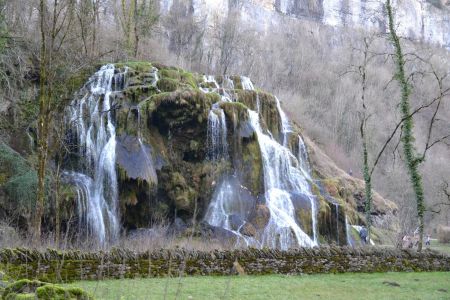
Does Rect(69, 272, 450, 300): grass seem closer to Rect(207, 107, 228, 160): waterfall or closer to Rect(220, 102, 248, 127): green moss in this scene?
Rect(207, 107, 228, 160): waterfall

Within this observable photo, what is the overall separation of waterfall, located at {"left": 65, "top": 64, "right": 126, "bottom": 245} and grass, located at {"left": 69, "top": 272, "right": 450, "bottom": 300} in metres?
8.40

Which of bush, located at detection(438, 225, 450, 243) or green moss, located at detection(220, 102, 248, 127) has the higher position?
green moss, located at detection(220, 102, 248, 127)

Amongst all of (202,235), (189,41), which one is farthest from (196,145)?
(189,41)

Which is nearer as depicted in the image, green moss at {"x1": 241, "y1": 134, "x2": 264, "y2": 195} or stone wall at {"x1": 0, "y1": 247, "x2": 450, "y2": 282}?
stone wall at {"x1": 0, "y1": 247, "x2": 450, "y2": 282}

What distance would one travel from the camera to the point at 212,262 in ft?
32.9

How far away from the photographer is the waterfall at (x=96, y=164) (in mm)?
17562

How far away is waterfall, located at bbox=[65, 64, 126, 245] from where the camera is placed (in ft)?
57.6

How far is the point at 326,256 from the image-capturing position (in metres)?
11.3

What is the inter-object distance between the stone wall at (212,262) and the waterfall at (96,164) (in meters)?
7.57

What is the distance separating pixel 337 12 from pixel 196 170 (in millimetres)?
64201

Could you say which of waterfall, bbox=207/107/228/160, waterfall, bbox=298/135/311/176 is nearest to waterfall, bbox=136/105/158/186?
waterfall, bbox=207/107/228/160

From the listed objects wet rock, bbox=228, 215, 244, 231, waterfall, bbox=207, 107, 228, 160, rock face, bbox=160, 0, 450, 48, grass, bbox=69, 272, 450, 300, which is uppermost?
rock face, bbox=160, 0, 450, 48

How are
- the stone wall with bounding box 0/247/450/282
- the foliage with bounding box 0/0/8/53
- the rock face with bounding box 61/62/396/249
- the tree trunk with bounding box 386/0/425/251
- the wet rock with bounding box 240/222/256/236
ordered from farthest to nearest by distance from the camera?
the wet rock with bounding box 240/222/256/236 → the rock face with bounding box 61/62/396/249 → the tree trunk with bounding box 386/0/425/251 → the foliage with bounding box 0/0/8/53 → the stone wall with bounding box 0/247/450/282

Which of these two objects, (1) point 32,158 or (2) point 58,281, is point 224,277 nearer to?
(2) point 58,281
